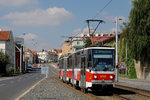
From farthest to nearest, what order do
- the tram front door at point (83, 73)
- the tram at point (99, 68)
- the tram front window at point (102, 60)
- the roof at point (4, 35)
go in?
the roof at point (4, 35)
the tram front door at point (83, 73)
the tram front window at point (102, 60)
the tram at point (99, 68)

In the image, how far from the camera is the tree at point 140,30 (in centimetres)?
4384

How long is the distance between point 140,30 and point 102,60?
27097 millimetres

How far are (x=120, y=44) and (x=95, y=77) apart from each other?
47.6 m

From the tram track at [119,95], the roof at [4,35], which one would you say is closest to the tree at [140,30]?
the tram track at [119,95]

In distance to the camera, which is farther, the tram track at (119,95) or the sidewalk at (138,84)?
the sidewalk at (138,84)

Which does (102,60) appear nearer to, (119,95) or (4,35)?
(119,95)

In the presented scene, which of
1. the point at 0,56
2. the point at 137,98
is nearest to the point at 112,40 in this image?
the point at 0,56

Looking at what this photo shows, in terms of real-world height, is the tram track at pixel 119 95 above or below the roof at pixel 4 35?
below

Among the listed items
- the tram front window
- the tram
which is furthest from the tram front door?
the tram front window

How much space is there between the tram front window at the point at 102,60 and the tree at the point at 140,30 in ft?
85.4

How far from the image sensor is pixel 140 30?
4441 cm

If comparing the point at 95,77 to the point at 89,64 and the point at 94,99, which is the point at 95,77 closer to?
the point at 89,64

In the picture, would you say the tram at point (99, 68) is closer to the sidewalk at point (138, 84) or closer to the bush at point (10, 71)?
the sidewalk at point (138, 84)

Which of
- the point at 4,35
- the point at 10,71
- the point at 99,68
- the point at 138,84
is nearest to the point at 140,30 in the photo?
the point at 138,84
